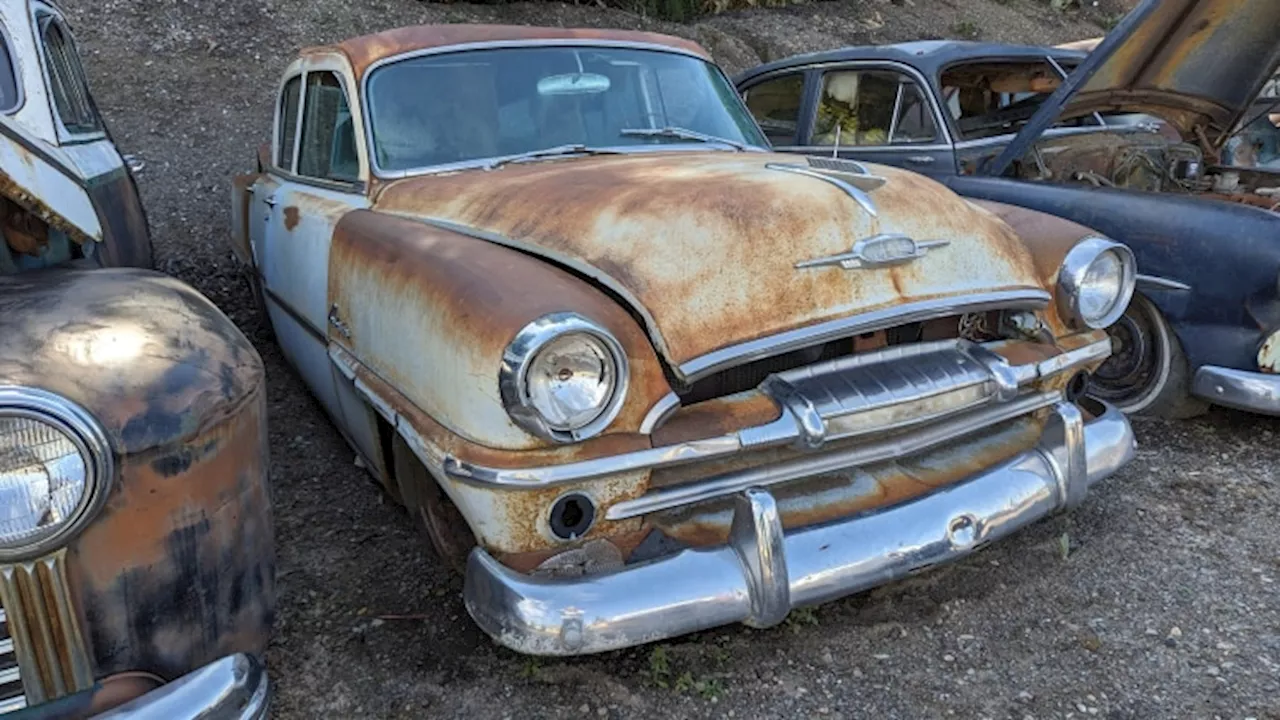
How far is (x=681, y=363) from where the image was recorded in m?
2.10

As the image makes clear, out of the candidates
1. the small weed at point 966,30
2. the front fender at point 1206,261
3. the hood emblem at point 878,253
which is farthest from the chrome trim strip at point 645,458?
the small weed at point 966,30

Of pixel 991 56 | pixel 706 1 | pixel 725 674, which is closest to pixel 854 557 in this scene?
pixel 725 674

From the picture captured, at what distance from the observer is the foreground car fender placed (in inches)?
62.8

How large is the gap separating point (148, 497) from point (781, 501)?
1340mm

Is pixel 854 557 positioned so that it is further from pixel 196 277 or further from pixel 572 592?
pixel 196 277

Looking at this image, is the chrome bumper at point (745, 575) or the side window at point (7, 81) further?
the side window at point (7, 81)

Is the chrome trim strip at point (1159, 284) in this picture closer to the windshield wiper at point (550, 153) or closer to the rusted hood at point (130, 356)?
the windshield wiper at point (550, 153)

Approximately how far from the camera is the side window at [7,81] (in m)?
3.02

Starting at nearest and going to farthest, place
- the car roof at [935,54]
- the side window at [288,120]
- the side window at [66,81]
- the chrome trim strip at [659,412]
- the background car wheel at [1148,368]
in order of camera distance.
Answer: the chrome trim strip at [659,412], the side window at [66,81], the background car wheel at [1148,368], the side window at [288,120], the car roof at [935,54]

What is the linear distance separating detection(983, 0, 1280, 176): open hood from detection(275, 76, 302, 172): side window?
9.99 feet

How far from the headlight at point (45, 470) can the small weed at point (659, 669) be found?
4.22ft

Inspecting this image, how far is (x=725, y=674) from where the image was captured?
7.69 ft

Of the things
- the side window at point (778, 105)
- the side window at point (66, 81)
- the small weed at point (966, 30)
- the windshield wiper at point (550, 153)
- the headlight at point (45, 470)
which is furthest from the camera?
the small weed at point (966, 30)

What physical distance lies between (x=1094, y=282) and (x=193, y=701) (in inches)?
95.2
